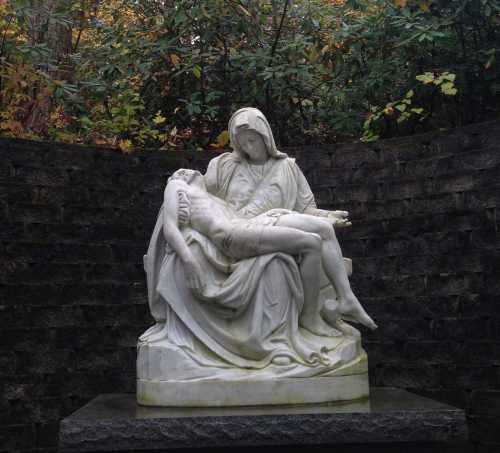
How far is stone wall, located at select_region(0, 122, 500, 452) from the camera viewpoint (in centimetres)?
614

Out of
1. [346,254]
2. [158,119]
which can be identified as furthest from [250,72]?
[346,254]

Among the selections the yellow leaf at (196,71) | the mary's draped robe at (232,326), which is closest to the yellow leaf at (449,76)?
the yellow leaf at (196,71)

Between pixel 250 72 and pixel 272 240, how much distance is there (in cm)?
440

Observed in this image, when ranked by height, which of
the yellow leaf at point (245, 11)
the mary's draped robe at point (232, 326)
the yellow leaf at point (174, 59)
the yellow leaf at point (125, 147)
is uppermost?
the yellow leaf at point (245, 11)

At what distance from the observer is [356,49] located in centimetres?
844

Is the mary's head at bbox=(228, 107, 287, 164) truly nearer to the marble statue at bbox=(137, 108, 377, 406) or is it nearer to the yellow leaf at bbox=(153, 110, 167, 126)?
the marble statue at bbox=(137, 108, 377, 406)

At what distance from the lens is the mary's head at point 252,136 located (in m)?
4.91

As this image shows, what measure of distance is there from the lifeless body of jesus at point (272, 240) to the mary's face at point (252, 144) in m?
0.46

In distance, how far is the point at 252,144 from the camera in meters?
4.98

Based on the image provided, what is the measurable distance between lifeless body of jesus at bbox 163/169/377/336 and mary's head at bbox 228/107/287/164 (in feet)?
1.51

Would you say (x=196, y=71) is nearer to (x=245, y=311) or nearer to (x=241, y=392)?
(x=245, y=311)

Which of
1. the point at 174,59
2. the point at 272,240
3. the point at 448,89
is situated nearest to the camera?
the point at 272,240

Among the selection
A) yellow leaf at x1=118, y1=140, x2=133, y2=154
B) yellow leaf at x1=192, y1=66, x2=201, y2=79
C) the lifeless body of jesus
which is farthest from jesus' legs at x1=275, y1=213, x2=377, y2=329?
yellow leaf at x1=192, y1=66, x2=201, y2=79

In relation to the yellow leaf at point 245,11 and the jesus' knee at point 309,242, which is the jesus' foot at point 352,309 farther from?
the yellow leaf at point 245,11
